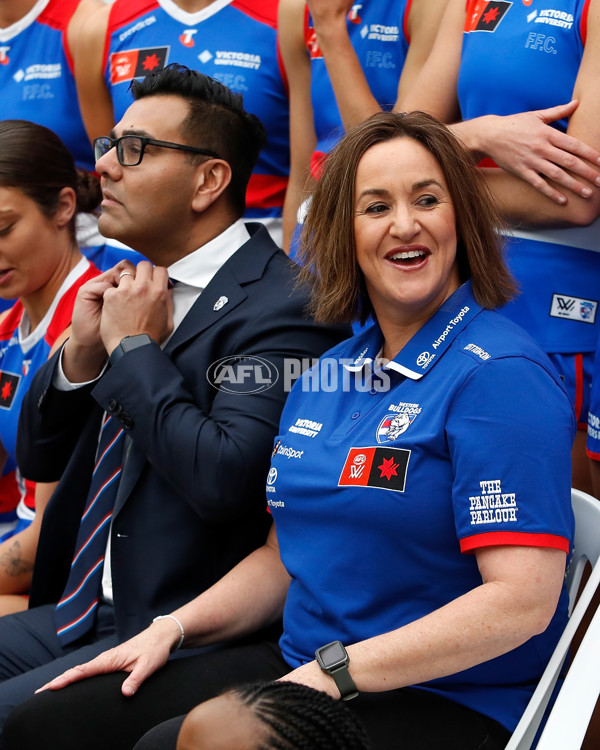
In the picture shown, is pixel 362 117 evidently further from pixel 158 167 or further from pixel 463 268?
pixel 463 268

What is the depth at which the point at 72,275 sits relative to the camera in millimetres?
3164

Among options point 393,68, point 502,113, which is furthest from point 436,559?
point 393,68

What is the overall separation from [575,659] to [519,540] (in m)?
0.22

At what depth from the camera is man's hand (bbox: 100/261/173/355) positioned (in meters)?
2.30

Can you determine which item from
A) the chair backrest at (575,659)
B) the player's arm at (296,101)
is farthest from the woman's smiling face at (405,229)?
the player's arm at (296,101)

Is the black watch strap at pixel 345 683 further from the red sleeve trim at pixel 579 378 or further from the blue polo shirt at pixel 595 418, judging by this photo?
the red sleeve trim at pixel 579 378

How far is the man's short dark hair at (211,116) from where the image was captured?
2600 mm

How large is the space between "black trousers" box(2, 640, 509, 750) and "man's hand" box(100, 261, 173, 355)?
793mm

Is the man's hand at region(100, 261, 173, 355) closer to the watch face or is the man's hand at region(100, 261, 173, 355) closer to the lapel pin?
the lapel pin

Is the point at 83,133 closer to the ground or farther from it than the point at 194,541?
farther from it

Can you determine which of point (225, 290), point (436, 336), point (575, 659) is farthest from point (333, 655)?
point (225, 290)

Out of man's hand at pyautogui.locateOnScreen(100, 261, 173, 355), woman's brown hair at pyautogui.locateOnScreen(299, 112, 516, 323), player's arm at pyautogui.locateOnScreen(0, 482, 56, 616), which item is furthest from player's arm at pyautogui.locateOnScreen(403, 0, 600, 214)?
player's arm at pyautogui.locateOnScreen(0, 482, 56, 616)

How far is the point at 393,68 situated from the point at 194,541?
167 centimetres

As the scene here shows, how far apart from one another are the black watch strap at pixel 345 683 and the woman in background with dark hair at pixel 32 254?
5.51ft
